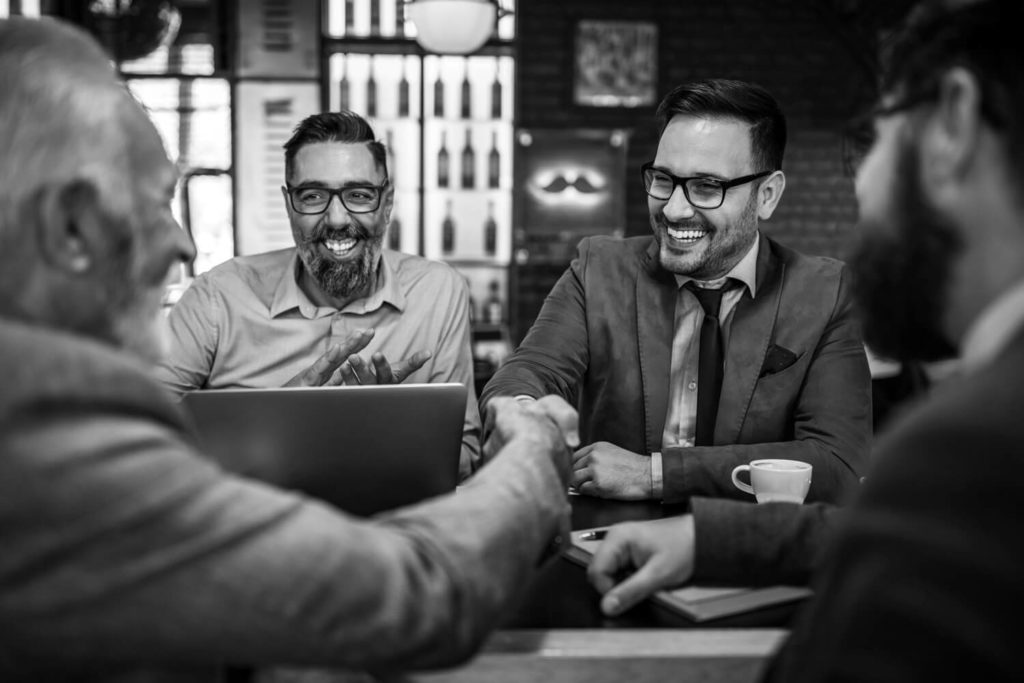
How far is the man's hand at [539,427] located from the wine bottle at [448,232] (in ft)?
12.3

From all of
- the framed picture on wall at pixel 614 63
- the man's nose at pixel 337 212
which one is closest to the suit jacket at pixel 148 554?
the man's nose at pixel 337 212

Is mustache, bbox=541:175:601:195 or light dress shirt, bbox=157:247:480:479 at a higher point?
mustache, bbox=541:175:601:195

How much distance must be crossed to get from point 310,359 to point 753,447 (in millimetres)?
1280

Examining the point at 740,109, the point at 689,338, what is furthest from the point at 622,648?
the point at 740,109

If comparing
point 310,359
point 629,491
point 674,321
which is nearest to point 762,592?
point 629,491

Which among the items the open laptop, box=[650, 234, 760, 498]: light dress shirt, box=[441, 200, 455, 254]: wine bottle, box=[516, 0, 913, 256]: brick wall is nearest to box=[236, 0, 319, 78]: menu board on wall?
box=[441, 200, 455, 254]: wine bottle

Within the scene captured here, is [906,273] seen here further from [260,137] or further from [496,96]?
[260,137]

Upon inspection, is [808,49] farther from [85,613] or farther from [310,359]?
[85,613]

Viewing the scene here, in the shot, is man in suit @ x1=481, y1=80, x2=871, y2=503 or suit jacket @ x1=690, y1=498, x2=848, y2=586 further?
man in suit @ x1=481, y1=80, x2=871, y2=503

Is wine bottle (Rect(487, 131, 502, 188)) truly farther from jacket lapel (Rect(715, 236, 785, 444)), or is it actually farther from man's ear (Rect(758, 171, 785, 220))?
jacket lapel (Rect(715, 236, 785, 444))

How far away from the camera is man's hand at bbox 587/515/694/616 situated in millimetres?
1177

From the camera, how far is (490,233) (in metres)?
5.21

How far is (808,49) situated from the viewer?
5672 mm

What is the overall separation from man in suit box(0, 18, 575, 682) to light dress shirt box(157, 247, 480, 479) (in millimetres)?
1662
